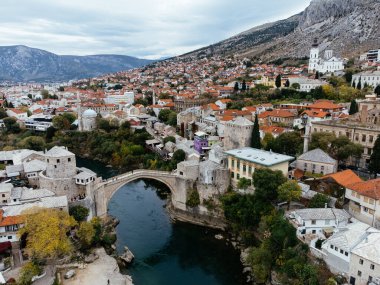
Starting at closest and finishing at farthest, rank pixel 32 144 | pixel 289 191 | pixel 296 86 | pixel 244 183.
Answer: pixel 289 191, pixel 244 183, pixel 32 144, pixel 296 86

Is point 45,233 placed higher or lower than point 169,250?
higher

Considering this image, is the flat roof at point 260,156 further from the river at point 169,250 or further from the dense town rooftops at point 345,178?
the river at point 169,250

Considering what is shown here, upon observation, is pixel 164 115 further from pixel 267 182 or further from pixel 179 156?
pixel 267 182

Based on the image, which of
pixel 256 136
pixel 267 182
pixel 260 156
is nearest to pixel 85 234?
pixel 267 182

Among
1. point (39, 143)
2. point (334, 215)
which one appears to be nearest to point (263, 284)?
point (334, 215)

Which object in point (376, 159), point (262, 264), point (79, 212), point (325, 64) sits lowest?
point (262, 264)

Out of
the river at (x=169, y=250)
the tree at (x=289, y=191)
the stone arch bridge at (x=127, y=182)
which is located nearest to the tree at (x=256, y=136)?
the stone arch bridge at (x=127, y=182)
